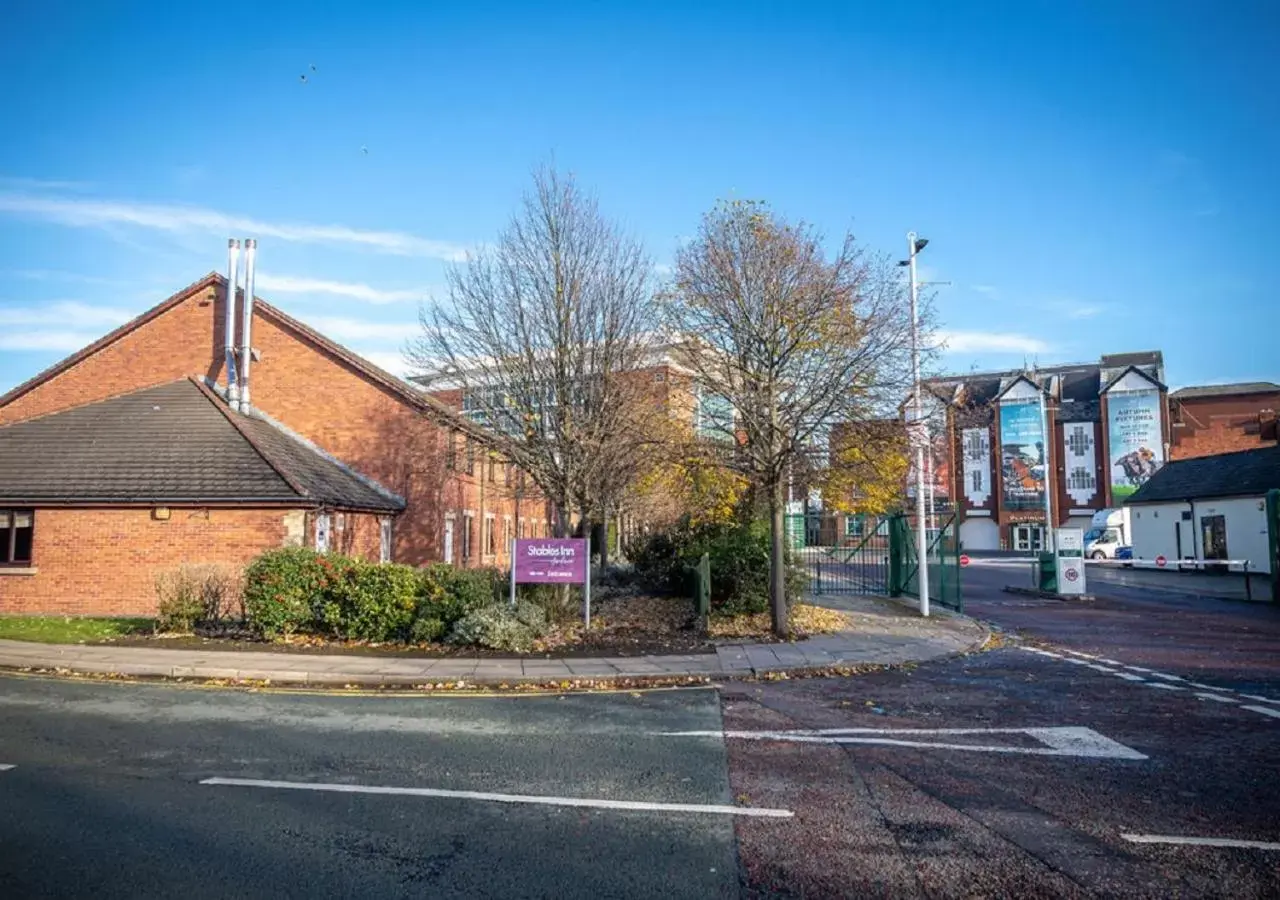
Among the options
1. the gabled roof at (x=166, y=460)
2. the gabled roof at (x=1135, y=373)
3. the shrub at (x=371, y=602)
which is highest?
the gabled roof at (x=1135, y=373)

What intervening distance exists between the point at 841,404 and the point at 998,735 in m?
7.62

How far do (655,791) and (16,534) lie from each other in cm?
2114

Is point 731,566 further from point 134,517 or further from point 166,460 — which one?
point 166,460

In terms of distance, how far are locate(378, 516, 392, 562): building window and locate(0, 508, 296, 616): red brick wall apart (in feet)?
18.8

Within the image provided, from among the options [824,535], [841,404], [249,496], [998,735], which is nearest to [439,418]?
[249,496]

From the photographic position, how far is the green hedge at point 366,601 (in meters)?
14.2

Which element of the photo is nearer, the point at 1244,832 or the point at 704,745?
the point at 1244,832

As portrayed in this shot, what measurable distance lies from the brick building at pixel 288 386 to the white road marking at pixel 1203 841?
22876 millimetres

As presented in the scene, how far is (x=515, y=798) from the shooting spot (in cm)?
612

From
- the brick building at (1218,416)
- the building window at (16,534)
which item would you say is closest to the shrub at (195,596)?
the building window at (16,534)

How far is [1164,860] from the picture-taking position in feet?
16.2

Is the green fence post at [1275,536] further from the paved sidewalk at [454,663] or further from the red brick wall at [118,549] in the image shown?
the red brick wall at [118,549]

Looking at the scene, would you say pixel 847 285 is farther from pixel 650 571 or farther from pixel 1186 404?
pixel 1186 404

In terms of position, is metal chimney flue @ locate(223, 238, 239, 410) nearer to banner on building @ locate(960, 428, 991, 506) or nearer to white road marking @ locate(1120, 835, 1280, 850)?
white road marking @ locate(1120, 835, 1280, 850)
